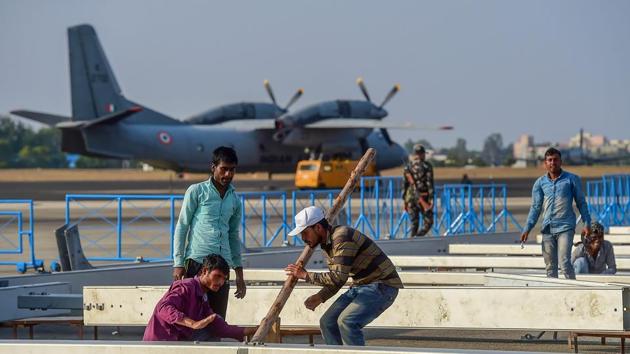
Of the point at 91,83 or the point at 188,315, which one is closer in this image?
the point at 188,315

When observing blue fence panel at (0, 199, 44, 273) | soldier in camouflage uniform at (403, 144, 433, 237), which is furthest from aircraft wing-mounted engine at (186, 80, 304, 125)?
soldier in camouflage uniform at (403, 144, 433, 237)

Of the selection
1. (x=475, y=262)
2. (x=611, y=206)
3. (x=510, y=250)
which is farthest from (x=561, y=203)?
(x=611, y=206)

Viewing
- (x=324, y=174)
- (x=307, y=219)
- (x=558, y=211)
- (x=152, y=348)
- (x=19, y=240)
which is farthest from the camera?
(x=324, y=174)

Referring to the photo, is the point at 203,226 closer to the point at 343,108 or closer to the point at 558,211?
the point at 558,211

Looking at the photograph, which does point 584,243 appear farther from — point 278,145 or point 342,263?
point 278,145

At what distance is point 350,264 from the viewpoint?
819cm

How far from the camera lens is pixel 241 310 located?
9867mm

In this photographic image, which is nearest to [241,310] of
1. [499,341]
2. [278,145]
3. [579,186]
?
[499,341]

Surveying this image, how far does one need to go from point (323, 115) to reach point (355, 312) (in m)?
53.7

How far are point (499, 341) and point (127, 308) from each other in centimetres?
345

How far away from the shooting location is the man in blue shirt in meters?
12.5

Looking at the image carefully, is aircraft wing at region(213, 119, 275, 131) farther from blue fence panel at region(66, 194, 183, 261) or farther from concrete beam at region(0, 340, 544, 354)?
concrete beam at region(0, 340, 544, 354)

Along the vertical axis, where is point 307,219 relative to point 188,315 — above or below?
above

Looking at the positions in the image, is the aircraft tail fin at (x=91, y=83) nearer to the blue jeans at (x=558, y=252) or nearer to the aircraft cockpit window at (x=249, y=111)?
the aircraft cockpit window at (x=249, y=111)
